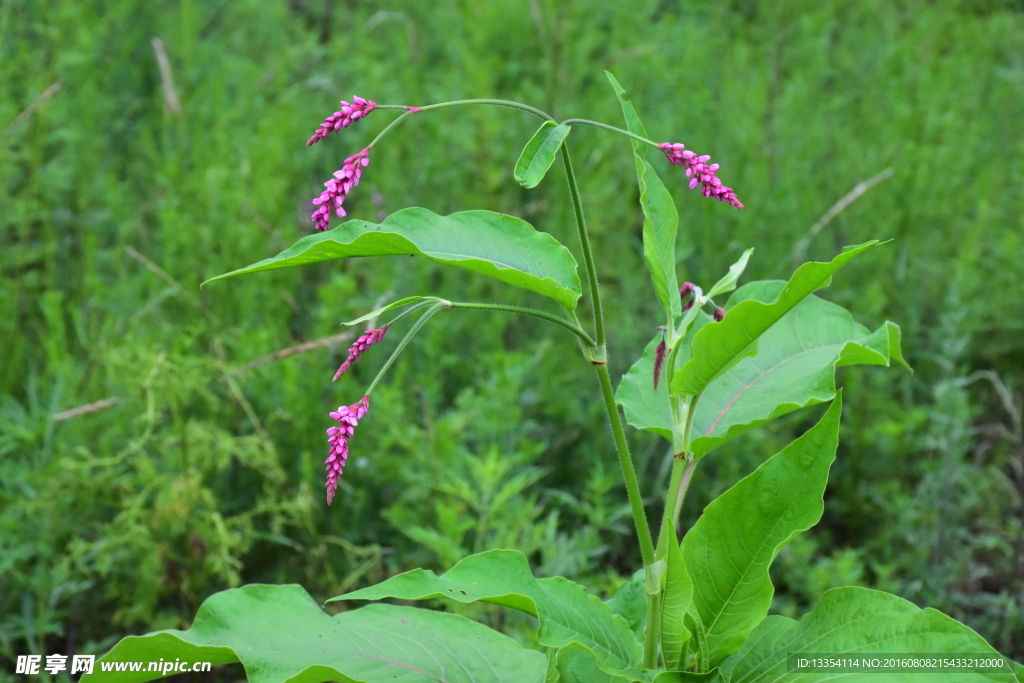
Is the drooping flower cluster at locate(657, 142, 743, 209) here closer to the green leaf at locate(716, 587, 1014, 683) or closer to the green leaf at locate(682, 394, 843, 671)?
the green leaf at locate(682, 394, 843, 671)

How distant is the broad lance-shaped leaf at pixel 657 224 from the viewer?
4.36ft

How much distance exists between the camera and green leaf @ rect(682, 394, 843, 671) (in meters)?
Result: 1.28

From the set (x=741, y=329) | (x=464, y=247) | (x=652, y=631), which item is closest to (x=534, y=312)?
(x=464, y=247)

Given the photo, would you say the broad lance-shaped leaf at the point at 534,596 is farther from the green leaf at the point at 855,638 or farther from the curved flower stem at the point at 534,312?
the curved flower stem at the point at 534,312

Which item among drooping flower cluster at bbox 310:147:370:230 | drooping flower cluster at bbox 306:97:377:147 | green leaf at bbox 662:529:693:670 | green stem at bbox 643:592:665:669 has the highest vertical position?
drooping flower cluster at bbox 306:97:377:147

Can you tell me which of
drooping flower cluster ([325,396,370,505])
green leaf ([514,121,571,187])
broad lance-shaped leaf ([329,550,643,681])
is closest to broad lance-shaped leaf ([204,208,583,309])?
green leaf ([514,121,571,187])

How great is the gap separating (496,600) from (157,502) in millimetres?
1485

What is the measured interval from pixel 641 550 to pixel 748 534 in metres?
0.17

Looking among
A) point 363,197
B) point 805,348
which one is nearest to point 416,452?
point 805,348

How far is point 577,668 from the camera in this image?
1.42 m

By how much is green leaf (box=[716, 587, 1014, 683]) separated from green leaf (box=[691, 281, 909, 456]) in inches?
12.0

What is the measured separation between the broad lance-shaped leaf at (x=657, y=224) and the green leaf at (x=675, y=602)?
0.38m

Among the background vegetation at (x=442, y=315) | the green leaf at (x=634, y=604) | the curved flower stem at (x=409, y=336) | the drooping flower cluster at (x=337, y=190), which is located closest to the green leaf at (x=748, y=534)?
the green leaf at (x=634, y=604)

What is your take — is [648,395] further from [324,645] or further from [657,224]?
[324,645]
